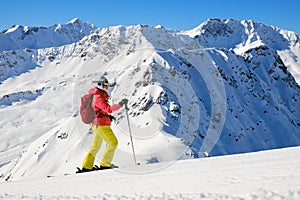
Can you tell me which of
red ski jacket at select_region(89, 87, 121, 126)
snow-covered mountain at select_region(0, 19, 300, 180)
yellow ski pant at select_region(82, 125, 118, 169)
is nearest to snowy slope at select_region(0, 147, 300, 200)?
yellow ski pant at select_region(82, 125, 118, 169)

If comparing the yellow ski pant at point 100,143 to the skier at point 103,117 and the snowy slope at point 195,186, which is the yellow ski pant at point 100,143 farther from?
the snowy slope at point 195,186

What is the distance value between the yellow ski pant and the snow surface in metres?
0.58

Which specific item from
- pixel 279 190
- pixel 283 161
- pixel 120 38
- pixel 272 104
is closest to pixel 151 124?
pixel 283 161

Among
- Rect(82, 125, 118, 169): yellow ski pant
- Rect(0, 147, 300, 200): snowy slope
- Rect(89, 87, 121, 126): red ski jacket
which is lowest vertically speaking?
Rect(0, 147, 300, 200): snowy slope

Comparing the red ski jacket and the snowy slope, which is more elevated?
the red ski jacket

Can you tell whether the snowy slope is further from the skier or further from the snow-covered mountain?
the snow-covered mountain

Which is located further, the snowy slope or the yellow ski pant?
the yellow ski pant

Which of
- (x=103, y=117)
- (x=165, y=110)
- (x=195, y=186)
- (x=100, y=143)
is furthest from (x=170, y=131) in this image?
(x=195, y=186)

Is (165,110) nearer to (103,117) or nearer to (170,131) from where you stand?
(170,131)

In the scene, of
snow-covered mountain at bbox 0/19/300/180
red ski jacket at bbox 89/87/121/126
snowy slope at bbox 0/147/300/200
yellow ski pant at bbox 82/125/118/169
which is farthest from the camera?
snow-covered mountain at bbox 0/19/300/180

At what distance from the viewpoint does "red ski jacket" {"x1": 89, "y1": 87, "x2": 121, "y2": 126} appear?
9516mm

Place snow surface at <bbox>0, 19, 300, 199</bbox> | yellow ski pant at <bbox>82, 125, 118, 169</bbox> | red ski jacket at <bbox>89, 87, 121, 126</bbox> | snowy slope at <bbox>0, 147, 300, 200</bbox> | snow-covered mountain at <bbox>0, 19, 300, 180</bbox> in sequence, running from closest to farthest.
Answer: snowy slope at <bbox>0, 147, 300, 200</bbox> → snow surface at <bbox>0, 19, 300, 199</bbox> → red ski jacket at <bbox>89, 87, 121, 126</bbox> → yellow ski pant at <bbox>82, 125, 118, 169</bbox> → snow-covered mountain at <bbox>0, 19, 300, 180</bbox>

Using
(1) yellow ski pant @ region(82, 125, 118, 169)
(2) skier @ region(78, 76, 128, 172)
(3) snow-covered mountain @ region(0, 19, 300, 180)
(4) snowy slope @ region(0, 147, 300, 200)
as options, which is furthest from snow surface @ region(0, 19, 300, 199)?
(2) skier @ region(78, 76, 128, 172)

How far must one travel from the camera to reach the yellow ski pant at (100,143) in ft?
32.7
